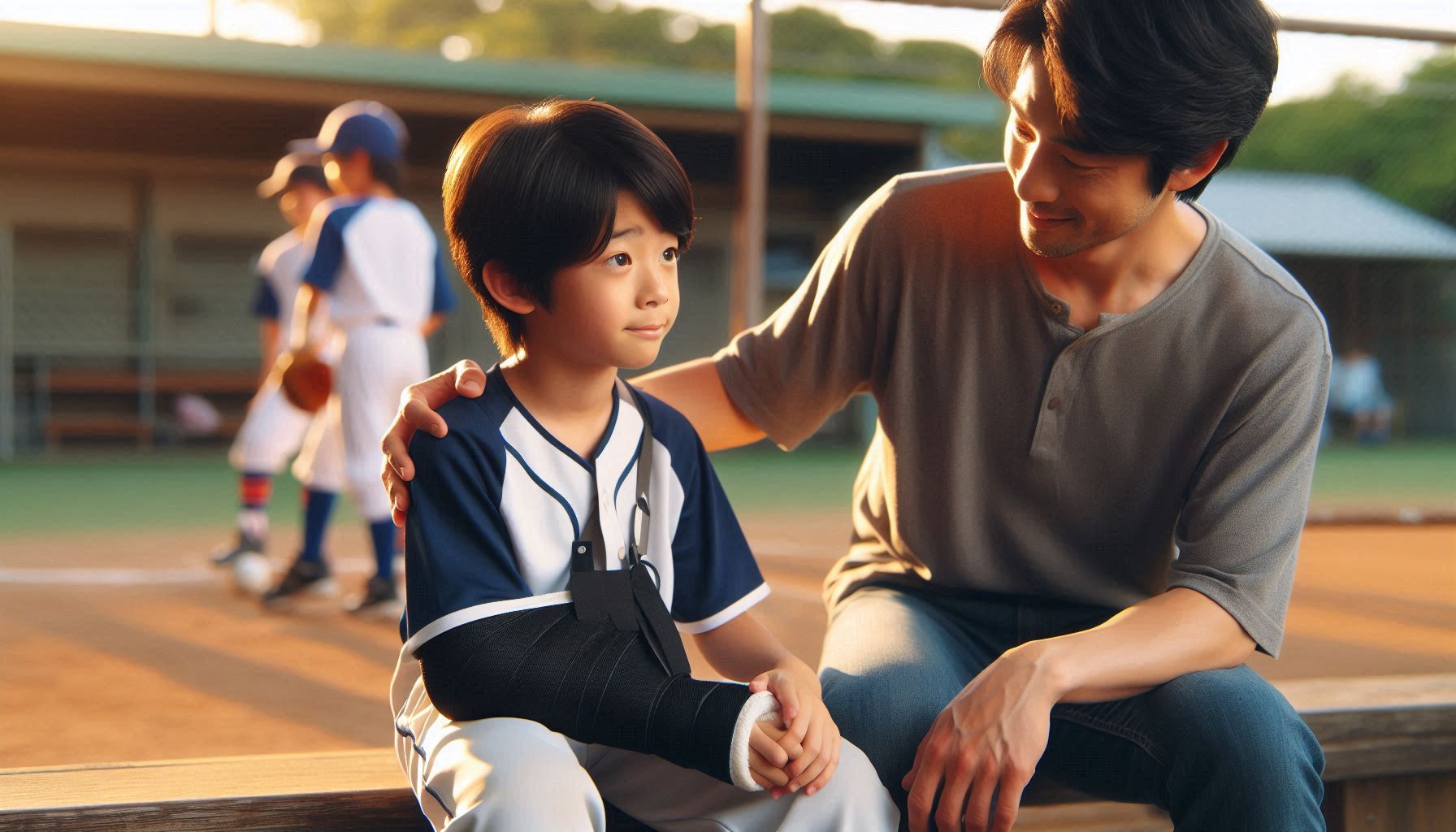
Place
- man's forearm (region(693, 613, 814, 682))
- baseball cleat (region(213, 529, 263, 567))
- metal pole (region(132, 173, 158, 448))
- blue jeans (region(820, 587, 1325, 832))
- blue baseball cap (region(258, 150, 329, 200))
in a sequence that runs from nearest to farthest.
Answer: blue jeans (region(820, 587, 1325, 832)) → man's forearm (region(693, 613, 814, 682)) → baseball cleat (region(213, 529, 263, 567)) → blue baseball cap (region(258, 150, 329, 200)) → metal pole (region(132, 173, 158, 448))

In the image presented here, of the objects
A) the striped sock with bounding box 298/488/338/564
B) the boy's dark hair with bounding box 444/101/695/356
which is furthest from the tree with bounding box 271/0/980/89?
the boy's dark hair with bounding box 444/101/695/356

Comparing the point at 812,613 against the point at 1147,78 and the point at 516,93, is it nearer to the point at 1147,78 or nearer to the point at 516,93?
the point at 1147,78

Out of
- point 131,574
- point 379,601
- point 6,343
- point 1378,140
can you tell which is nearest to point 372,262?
point 379,601

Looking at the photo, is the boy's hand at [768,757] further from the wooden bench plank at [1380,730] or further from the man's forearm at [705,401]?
the wooden bench plank at [1380,730]

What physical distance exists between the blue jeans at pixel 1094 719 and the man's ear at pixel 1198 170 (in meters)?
0.53

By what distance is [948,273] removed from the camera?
172 cm

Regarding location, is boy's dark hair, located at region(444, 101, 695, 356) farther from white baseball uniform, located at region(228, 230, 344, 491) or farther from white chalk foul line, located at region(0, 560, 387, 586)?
white chalk foul line, located at region(0, 560, 387, 586)

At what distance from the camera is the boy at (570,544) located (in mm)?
1305

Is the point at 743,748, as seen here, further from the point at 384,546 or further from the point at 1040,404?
the point at 384,546

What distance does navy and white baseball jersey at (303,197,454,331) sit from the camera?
153 inches

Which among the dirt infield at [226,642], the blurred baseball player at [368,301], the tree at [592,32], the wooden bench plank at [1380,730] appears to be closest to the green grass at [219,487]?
the dirt infield at [226,642]

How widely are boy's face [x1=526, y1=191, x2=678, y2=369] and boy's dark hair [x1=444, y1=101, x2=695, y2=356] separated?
0.04 feet

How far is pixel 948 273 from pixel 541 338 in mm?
564

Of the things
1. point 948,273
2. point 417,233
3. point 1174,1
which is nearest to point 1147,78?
point 1174,1
